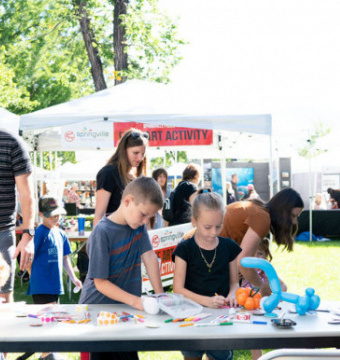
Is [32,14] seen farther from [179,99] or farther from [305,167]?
[179,99]

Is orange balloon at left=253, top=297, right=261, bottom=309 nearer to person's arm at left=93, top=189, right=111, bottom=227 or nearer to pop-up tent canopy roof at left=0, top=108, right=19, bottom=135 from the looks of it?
person's arm at left=93, top=189, right=111, bottom=227

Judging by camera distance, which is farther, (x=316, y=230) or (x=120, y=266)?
(x=316, y=230)

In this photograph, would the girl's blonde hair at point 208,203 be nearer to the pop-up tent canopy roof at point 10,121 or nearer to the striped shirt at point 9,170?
the striped shirt at point 9,170

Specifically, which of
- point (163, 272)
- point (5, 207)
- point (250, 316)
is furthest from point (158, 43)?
point (250, 316)

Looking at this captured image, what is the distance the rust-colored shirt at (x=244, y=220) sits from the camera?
3.28 meters

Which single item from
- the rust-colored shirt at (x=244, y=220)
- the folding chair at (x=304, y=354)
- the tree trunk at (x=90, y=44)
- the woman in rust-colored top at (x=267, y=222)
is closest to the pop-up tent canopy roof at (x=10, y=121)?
the rust-colored shirt at (x=244, y=220)

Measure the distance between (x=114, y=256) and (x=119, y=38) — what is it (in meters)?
13.2

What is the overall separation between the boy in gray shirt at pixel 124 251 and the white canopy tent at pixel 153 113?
3.33 meters

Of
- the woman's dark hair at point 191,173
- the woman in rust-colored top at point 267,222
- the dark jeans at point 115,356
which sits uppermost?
the woman's dark hair at point 191,173

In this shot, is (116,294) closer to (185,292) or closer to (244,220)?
(185,292)

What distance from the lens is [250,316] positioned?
8.33 ft

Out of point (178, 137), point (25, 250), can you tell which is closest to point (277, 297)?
point (25, 250)

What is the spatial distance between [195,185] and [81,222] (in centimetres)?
179

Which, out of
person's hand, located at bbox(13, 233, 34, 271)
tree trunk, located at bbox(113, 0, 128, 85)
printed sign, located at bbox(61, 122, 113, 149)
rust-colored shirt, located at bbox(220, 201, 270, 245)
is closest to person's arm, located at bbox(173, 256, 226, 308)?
rust-colored shirt, located at bbox(220, 201, 270, 245)
